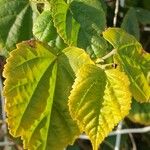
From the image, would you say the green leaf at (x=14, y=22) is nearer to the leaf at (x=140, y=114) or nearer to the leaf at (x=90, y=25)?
the leaf at (x=90, y=25)

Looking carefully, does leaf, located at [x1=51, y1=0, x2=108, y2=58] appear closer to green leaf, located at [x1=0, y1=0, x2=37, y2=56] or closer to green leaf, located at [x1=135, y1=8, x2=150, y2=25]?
green leaf, located at [x1=0, y1=0, x2=37, y2=56]

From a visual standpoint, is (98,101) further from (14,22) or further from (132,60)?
(14,22)

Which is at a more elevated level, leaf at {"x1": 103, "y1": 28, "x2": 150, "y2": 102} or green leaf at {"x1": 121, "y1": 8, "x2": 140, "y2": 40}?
leaf at {"x1": 103, "y1": 28, "x2": 150, "y2": 102}

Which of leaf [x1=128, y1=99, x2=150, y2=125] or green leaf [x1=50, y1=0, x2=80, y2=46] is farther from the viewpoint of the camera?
leaf [x1=128, y1=99, x2=150, y2=125]

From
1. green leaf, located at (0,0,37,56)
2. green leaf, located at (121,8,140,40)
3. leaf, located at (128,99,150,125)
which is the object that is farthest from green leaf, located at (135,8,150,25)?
green leaf, located at (0,0,37,56)

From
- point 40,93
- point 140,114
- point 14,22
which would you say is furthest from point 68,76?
point 140,114

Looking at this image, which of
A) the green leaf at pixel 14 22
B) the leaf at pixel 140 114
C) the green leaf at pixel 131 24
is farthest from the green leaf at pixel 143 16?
the green leaf at pixel 14 22

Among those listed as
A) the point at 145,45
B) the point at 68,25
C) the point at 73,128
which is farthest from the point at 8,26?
the point at 145,45
